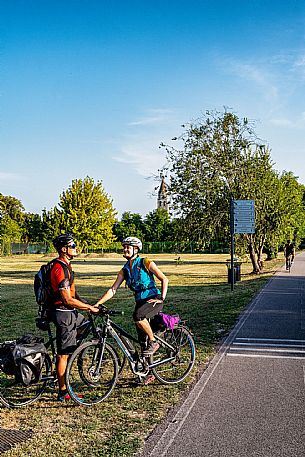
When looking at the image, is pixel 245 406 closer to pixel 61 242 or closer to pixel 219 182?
pixel 61 242

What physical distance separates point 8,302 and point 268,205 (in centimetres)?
1422

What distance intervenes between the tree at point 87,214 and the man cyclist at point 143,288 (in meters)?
61.8

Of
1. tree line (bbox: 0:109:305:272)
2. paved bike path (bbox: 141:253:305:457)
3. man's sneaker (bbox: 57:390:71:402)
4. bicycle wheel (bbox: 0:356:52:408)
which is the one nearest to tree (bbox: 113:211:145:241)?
tree line (bbox: 0:109:305:272)

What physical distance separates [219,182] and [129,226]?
7600cm

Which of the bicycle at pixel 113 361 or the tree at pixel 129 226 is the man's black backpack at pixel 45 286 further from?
the tree at pixel 129 226

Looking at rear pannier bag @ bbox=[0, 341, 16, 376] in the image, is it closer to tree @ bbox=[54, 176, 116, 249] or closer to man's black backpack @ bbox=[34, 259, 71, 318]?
man's black backpack @ bbox=[34, 259, 71, 318]

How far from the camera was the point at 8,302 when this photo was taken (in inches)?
703

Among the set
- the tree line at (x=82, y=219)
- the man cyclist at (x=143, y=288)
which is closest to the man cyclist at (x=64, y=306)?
the man cyclist at (x=143, y=288)

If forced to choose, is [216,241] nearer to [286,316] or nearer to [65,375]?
[286,316]

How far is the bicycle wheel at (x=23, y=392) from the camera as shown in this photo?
5.71m

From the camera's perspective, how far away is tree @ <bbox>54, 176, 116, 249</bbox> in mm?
69000

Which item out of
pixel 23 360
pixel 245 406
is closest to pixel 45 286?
pixel 23 360

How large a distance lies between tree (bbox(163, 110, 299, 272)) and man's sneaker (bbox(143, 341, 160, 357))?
1943 centimetres

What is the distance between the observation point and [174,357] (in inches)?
265
